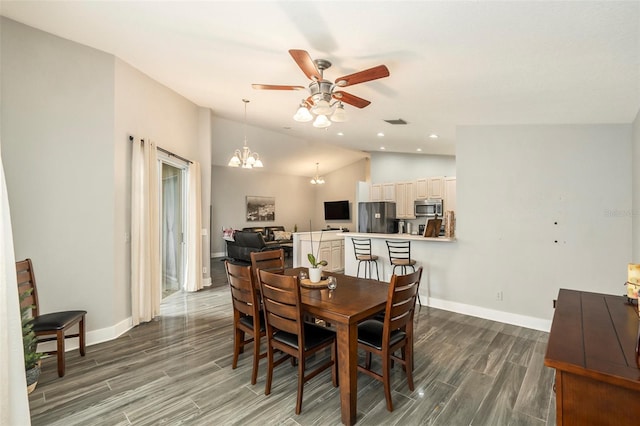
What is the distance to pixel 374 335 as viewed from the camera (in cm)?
238

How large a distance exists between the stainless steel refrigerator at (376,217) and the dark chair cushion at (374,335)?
457 centimetres

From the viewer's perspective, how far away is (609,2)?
5.21ft

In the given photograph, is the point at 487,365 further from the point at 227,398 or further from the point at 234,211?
the point at 234,211

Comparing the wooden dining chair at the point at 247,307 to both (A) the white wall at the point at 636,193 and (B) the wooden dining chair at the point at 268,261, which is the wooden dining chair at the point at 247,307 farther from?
(A) the white wall at the point at 636,193

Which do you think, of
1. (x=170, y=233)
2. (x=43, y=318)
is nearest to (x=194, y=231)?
(x=170, y=233)

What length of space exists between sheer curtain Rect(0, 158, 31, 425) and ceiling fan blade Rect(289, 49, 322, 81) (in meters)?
1.76

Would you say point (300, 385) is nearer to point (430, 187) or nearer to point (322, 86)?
point (322, 86)

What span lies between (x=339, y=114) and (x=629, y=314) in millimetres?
2433

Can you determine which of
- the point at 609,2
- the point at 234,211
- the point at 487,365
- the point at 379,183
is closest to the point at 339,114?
the point at 609,2

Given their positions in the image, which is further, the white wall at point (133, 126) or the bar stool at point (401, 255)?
the bar stool at point (401, 255)

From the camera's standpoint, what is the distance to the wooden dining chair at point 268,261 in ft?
10.6

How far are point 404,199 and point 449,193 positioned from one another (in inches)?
44.4

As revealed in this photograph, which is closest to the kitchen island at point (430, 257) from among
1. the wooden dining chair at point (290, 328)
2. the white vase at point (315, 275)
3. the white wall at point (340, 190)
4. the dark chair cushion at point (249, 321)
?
the white vase at point (315, 275)

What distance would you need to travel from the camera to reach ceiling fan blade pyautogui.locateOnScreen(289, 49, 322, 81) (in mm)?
2100
